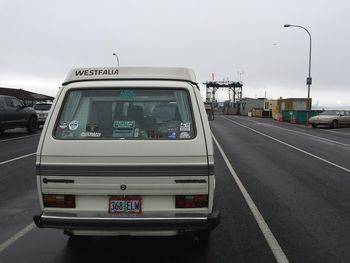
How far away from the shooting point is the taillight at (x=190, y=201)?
4.66 meters

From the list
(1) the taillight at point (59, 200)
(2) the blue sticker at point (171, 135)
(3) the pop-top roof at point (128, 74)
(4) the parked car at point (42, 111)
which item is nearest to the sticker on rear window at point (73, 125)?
(3) the pop-top roof at point (128, 74)

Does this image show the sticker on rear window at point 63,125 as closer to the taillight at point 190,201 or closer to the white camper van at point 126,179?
the white camper van at point 126,179

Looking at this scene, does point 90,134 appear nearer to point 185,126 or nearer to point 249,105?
point 185,126

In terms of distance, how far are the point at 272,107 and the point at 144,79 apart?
5922 cm

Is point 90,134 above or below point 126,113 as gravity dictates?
below

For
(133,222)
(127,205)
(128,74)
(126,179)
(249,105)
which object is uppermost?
(128,74)

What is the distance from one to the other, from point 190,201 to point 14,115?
65.7 ft

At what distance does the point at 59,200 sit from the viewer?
4715 mm

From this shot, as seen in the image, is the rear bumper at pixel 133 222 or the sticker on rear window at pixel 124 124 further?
the sticker on rear window at pixel 124 124

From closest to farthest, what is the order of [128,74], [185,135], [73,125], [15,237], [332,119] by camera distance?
1. [185,135]
2. [73,125]
3. [128,74]
4. [15,237]
5. [332,119]

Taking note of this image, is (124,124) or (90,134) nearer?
(90,134)

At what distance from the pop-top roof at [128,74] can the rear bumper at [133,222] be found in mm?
1610

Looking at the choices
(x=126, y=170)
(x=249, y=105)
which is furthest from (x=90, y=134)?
(x=249, y=105)

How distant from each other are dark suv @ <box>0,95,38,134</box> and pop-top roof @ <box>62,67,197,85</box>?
58.1 ft
